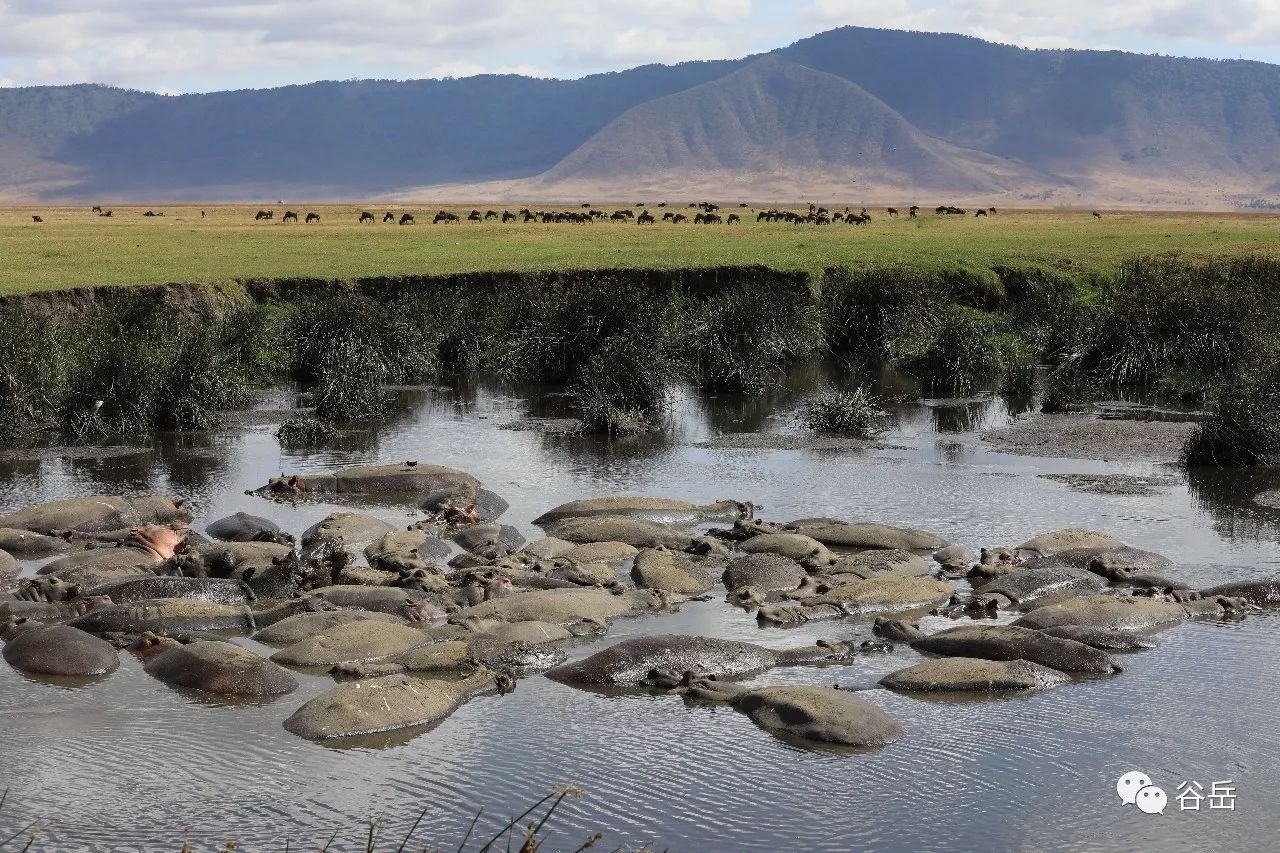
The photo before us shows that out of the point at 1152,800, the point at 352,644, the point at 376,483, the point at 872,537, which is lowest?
the point at 1152,800

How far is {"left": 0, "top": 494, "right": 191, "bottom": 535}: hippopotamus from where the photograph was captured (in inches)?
696

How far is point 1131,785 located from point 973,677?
2167 mm

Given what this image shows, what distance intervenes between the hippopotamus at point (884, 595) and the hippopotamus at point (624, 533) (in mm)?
2474

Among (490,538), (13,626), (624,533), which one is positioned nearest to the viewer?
(13,626)

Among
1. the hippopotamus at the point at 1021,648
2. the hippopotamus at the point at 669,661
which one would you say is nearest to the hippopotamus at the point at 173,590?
the hippopotamus at the point at 669,661

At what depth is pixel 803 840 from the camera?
985 cm

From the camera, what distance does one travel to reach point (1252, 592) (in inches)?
590

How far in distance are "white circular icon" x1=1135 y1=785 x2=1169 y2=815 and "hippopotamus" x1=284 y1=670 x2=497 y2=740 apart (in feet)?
16.5

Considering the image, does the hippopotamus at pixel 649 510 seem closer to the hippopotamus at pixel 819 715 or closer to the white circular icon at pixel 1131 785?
the hippopotamus at pixel 819 715

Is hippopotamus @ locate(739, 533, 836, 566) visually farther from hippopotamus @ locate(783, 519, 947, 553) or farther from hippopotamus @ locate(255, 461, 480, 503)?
hippopotamus @ locate(255, 461, 480, 503)

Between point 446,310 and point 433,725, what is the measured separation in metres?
22.7

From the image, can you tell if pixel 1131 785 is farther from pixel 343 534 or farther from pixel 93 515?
pixel 93 515

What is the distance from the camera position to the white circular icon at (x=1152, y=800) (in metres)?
10.3

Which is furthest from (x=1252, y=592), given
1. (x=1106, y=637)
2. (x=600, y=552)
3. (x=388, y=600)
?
(x=388, y=600)
